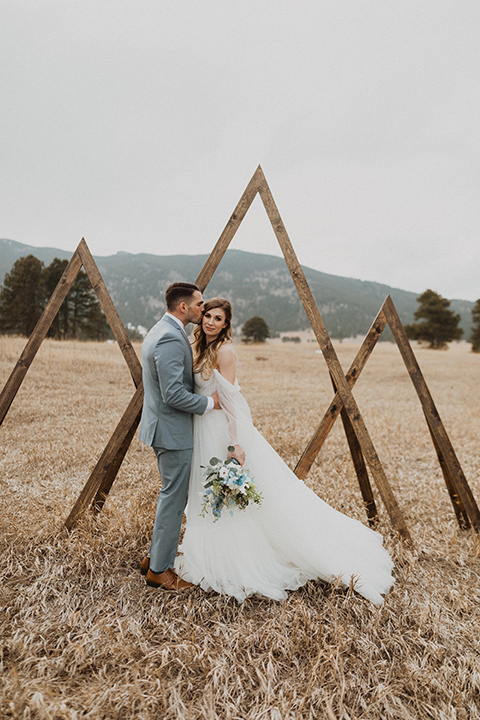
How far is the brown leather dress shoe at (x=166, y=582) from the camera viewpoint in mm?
3070

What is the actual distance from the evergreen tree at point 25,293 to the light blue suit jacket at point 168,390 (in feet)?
118

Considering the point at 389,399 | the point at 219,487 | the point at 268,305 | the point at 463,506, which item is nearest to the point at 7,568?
the point at 219,487

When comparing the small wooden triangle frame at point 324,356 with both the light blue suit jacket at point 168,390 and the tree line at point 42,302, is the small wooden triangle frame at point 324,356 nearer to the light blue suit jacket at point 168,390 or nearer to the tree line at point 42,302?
the light blue suit jacket at point 168,390

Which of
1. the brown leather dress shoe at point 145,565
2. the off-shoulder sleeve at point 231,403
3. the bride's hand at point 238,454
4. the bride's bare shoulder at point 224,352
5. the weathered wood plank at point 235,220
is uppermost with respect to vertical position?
the weathered wood plank at point 235,220

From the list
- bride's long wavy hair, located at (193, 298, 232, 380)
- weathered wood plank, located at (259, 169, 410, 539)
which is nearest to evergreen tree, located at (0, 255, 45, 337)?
weathered wood plank, located at (259, 169, 410, 539)

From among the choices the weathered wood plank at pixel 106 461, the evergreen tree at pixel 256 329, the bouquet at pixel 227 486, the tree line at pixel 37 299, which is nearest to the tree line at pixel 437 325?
the evergreen tree at pixel 256 329

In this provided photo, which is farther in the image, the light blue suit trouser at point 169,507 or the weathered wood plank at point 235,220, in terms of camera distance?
the weathered wood plank at point 235,220

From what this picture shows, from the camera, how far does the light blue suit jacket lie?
9.34ft

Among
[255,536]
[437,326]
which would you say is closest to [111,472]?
[255,536]

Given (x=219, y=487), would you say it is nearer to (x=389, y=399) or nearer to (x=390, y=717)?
(x=390, y=717)

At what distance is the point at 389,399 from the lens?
44.6 feet

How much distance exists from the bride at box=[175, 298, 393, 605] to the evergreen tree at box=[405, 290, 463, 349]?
51.7 m

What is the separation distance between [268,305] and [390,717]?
15291 cm

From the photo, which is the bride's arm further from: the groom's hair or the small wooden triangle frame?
the small wooden triangle frame
